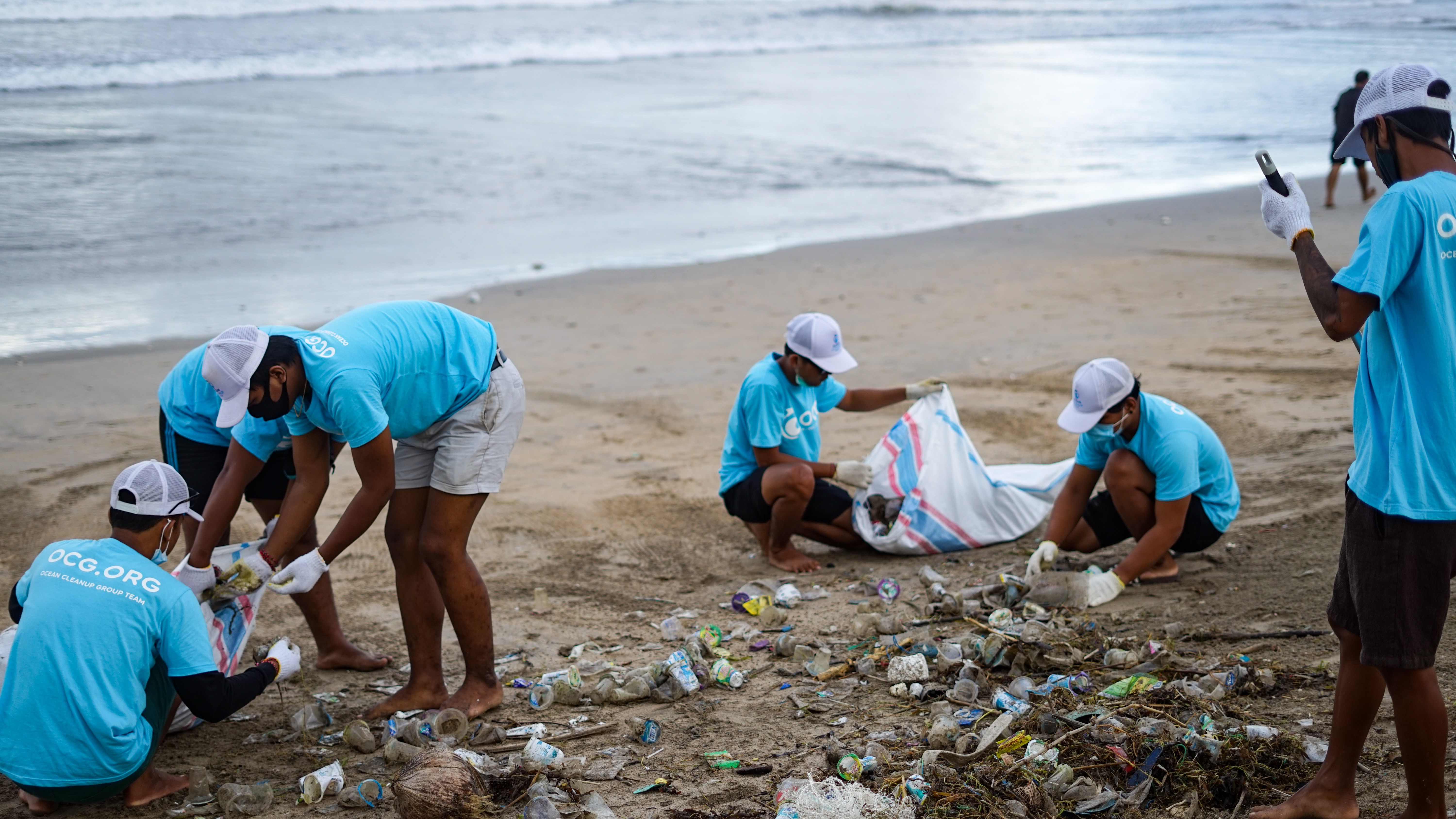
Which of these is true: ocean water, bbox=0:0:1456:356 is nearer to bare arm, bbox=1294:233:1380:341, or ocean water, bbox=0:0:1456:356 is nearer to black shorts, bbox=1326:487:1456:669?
bare arm, bbox=1294:233:1380:341

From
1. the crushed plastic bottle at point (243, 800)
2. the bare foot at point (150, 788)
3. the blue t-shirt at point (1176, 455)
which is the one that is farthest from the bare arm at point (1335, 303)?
the bare foot at point (150, 788)

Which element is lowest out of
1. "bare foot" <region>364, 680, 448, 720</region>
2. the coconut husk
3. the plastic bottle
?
"bare foot" <region>364, 680, 448, 720</region>

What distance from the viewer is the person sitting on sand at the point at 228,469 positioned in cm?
330

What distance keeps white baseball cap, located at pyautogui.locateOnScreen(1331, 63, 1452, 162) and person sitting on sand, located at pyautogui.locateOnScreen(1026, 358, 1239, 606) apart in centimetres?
166

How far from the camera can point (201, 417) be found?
3.69 meters

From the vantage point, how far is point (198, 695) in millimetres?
2855

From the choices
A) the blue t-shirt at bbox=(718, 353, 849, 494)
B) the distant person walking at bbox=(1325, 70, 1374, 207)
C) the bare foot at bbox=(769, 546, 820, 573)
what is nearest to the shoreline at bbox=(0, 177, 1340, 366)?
the distant person walking at bbox=(1325, 70, 1374, 207)

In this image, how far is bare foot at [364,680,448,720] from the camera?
355 centimetres

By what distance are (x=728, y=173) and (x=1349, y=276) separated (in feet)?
41.8

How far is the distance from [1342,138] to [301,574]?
324 inches

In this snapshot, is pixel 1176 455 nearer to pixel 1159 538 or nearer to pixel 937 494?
pixel 1159 538

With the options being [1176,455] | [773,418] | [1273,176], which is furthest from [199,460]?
[1176,455]

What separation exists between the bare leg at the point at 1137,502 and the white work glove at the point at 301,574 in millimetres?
2788

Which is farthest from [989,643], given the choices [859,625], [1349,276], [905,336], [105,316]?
[105,316]
